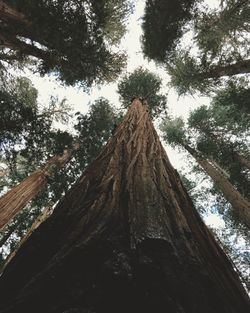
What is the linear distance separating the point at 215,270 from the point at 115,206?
73cm

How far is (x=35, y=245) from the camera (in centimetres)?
186

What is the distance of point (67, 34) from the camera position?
8617 mm

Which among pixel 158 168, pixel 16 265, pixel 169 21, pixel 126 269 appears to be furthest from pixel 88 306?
pixel 169 21

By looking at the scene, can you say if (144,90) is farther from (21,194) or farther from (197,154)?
(21,194)

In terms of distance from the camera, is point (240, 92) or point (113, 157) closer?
point (113, 157)

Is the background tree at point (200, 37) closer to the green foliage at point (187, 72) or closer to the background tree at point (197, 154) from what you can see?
the green foliage at point (187, 72)

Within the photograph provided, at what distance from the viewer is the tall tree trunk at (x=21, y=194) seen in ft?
25.9

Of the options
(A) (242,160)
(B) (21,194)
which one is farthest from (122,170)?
(A) (242,160)

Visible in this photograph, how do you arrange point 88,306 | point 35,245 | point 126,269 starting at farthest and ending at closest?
point 35,245 → point 126,269 → point 88,306

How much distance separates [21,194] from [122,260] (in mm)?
7803

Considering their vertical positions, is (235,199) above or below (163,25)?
below

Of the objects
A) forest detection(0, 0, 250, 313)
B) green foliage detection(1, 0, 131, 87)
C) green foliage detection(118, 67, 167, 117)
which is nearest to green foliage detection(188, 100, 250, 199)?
forest detection(0, 0, 250, 313)

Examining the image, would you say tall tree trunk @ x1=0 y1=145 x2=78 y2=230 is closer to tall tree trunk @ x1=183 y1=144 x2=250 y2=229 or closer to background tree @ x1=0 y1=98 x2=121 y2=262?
background tree @ x1=0 y1=98 x2=121 y2=262

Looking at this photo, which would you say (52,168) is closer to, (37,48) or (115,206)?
(37,48)
